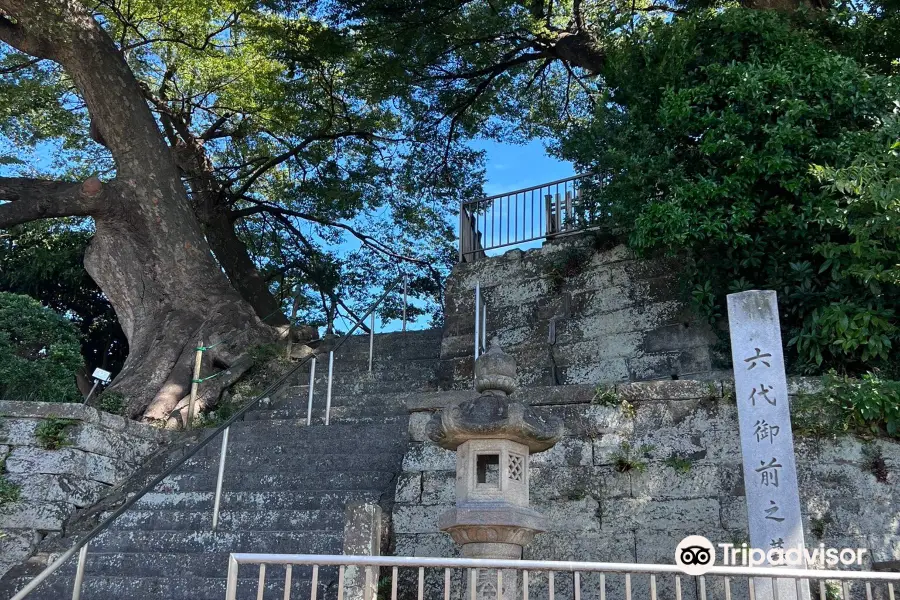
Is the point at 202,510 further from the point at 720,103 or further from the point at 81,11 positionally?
the point at 81,11

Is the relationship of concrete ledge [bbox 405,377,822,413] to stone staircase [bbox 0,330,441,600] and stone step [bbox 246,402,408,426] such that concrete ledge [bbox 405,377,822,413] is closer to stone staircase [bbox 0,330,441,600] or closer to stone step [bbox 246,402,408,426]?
stone staircase [bbox 0,330,441,600]

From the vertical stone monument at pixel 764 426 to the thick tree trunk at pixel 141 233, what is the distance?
6.83 metres

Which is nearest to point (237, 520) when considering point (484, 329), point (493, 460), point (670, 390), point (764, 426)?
point (493, 460)

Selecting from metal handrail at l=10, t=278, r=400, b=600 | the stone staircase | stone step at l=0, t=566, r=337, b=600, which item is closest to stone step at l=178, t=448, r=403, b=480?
the stone staircase

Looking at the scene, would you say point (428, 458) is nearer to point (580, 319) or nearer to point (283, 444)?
point (283, 444)

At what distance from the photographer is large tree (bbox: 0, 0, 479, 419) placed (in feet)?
33.5

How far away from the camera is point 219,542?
237 inches

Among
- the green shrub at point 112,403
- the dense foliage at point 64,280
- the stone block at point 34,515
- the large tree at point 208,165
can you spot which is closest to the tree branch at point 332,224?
the large tree at point 208,165

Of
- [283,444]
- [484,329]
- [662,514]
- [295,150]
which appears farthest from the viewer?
[295,150]

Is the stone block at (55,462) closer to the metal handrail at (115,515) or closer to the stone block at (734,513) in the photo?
the metal handrail at (115,515)

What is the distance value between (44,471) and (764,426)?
5.64m

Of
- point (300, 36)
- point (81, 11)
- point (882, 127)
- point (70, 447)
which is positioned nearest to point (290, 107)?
point (300, 36)

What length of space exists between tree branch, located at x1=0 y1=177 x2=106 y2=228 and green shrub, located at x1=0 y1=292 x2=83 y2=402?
1.46 meters

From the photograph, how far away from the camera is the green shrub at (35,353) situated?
27.3ft
